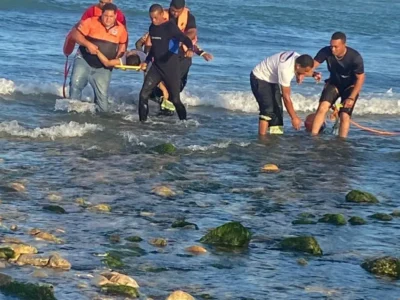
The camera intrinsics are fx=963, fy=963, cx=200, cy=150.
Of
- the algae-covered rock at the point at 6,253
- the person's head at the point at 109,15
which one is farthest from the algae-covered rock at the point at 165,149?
the algae-covered rock at the point at 6,253

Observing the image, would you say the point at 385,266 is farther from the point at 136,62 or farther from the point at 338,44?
the point at 136,62

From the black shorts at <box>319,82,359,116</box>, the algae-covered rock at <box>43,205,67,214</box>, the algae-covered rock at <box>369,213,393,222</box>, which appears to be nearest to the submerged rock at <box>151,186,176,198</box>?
the algae-covered rock at <box>43,205,67,214</box>

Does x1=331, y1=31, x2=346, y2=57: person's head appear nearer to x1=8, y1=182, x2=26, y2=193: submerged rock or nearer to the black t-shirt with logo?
the black t-shirt with logo

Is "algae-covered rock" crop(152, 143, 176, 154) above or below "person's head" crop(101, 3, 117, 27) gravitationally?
below

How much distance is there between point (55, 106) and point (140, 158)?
11.5 ft

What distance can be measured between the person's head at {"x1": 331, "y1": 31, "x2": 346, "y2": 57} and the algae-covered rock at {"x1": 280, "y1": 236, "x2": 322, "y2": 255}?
4957mm

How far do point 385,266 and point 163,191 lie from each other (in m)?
2.94

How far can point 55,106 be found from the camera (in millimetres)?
14570

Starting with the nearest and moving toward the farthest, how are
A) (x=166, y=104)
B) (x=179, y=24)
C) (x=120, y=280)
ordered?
(x=120, y=280)
(x=179, y=24)
(x=166, y=104)

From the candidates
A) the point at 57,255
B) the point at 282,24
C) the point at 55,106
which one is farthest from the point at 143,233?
the point at 282,24

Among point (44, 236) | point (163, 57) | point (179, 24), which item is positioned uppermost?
point (179, 24)

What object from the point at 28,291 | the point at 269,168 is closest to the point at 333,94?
the point at 269,168

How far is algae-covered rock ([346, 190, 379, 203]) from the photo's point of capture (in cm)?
994

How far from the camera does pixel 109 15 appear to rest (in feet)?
42.7
